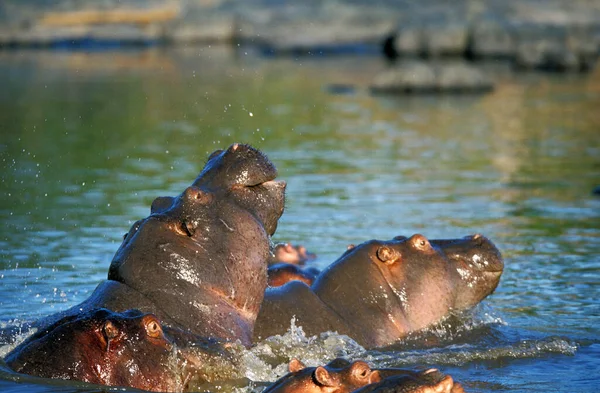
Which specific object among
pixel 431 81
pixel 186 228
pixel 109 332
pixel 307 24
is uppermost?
pixel 186 228

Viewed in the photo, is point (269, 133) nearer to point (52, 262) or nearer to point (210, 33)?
point (52, 262)

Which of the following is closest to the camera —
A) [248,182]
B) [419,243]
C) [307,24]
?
[248,182]

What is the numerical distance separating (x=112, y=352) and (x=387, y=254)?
242 centimetres

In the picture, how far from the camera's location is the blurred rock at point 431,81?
30.1 metres

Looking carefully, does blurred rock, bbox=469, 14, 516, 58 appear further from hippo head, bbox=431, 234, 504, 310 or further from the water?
hippo head, bbox=431, 234, 504, 310

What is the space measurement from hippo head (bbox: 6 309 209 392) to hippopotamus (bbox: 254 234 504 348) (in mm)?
1400

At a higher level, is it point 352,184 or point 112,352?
point 112,352

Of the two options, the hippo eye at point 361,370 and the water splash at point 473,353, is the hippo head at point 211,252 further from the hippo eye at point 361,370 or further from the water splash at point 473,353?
the hippo eye at point 361,370

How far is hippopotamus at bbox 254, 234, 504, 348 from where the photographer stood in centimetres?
720


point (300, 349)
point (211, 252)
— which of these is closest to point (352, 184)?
point (300, 349)

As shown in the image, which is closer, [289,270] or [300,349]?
[300,349]

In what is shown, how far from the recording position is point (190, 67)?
125ft

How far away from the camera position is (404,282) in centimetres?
759

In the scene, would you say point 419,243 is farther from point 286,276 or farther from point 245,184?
point 245,184
